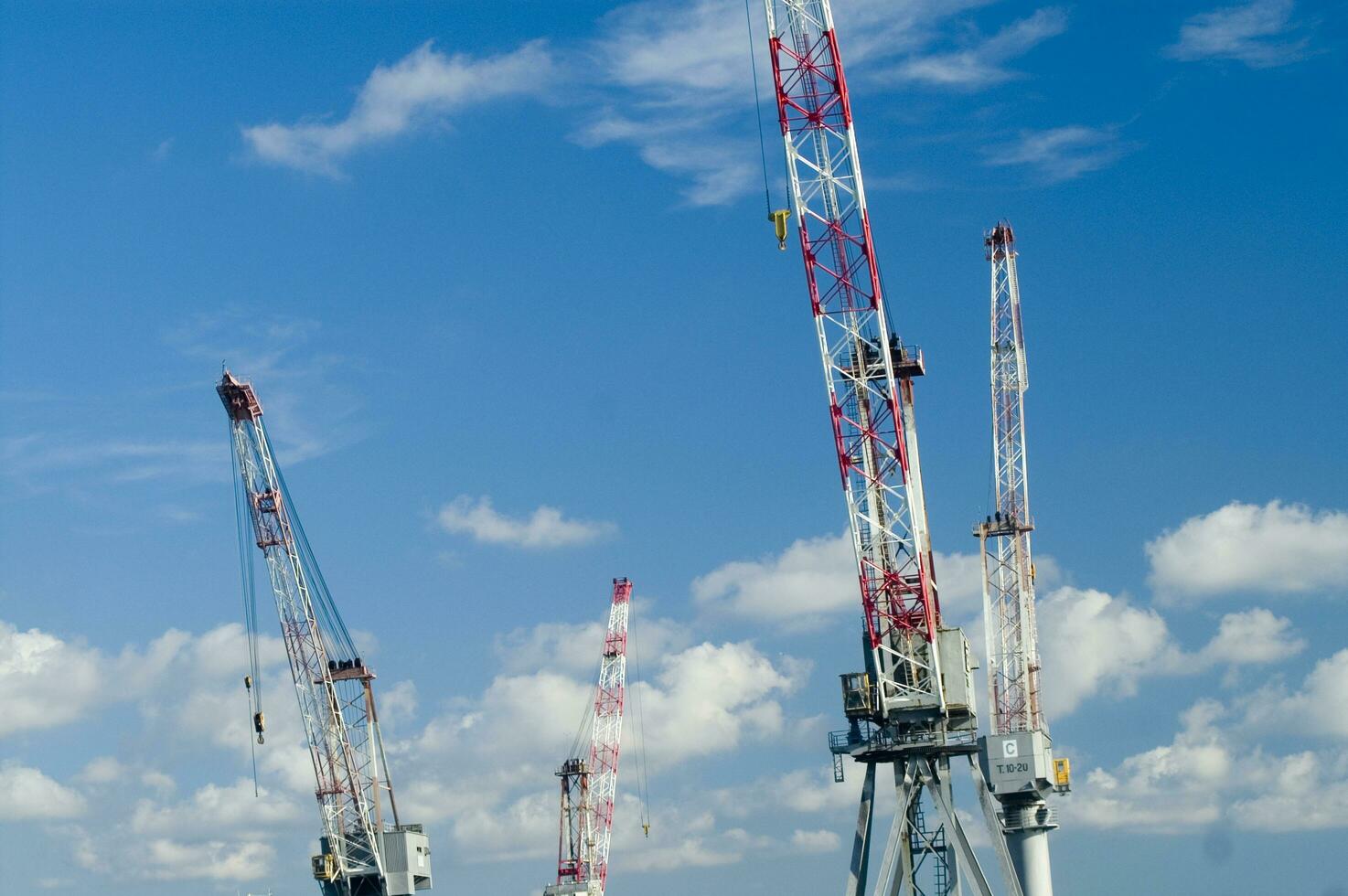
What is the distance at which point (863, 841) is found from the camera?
409 feet

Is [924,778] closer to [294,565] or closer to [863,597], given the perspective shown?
[863,597]

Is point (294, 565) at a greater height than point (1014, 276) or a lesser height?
lesser

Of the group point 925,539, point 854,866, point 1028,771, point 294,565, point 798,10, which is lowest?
point 854,866

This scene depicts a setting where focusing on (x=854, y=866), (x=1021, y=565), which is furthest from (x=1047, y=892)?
(x=854, y=866)

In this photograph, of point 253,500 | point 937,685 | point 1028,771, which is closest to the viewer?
point 937,685

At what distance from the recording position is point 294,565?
173 m

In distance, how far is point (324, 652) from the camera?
6969 inches

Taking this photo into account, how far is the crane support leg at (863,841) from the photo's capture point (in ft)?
409

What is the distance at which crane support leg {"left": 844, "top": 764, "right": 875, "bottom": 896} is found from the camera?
124562mm

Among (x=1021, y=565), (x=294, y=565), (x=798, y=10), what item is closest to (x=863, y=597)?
(x=798, y=10)

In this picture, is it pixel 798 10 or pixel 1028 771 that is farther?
pixel 1028 771

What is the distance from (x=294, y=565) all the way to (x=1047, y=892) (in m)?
77.0

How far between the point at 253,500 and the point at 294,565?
24.1 feet

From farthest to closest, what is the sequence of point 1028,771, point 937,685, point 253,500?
point 253,500, point 1028,771, point 937,685
